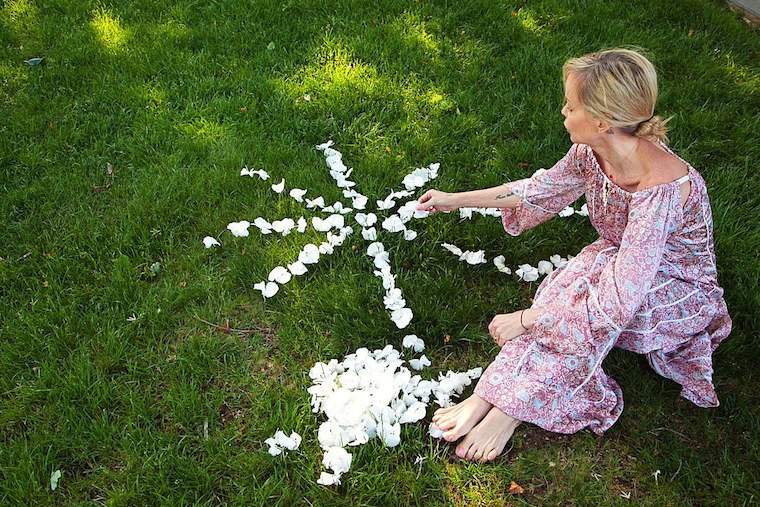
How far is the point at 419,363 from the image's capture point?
246 centimetres

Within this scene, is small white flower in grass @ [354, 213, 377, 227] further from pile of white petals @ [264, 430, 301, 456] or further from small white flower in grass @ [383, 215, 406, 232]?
pile of white petals @ [264, 430, 301, 456]

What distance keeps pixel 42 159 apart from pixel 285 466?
2.23 metres

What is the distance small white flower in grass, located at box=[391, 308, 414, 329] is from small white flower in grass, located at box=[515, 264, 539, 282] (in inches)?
21.9

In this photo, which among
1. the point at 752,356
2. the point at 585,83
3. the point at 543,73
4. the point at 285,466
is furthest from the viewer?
the point at 543,73

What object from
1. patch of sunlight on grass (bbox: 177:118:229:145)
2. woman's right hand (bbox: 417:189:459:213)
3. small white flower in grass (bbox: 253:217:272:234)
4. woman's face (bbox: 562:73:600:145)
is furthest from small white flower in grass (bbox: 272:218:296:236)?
woman's face (bbox: 562:73:600:145)

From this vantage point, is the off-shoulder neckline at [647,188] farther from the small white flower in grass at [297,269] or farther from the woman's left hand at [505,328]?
the small white flower in grass at [297,269]

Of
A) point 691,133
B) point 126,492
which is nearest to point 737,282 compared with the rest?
point 691,133

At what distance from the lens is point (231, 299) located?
8.98 ft

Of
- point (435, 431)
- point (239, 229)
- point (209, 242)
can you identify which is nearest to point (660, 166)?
point (435, 431)

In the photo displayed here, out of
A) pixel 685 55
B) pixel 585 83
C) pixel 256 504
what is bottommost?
pixel 256 504

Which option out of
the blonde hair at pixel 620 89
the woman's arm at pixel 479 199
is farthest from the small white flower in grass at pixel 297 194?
the blonde hair at pixel 620 89

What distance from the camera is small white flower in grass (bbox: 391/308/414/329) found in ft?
8.36

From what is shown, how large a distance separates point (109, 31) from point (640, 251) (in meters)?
3.68

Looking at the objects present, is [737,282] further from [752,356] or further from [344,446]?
[344,446]
